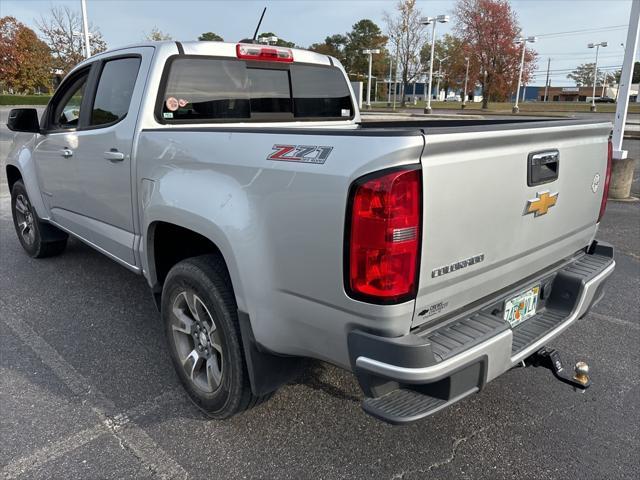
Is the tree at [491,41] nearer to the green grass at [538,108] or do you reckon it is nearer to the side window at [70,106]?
the green grass at [538,108]

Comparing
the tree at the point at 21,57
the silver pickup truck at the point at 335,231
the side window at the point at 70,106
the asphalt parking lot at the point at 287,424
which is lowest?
the asphalt parking lot at the point at 287,424

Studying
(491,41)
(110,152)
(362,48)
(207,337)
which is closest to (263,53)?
(110,152)

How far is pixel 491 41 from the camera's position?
45562 mm

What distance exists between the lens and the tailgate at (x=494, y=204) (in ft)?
6.48

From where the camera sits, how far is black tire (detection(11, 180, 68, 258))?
5.32m

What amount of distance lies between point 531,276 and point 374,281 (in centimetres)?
116

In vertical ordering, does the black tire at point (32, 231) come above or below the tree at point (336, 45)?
below

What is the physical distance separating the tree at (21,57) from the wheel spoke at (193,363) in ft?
180

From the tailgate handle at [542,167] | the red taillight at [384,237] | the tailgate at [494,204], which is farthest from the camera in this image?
the tailgate handle at [542,167]

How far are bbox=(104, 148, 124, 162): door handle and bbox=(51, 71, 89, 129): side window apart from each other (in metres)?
0.84

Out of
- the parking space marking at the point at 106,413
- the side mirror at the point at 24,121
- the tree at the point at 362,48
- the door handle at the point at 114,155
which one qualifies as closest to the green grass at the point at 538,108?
the tree at the point at 362,48

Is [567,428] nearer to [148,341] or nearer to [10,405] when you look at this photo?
[148,341]

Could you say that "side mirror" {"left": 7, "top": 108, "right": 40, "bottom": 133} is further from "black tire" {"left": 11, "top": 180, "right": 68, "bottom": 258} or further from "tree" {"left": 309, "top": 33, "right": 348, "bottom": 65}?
"tree" {"left": 309, "top": 33, "right": 348, "bottom": 65}

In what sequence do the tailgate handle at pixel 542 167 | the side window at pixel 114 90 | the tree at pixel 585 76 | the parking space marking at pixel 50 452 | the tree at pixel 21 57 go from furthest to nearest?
the tree at pixel 585 76 → the tree at pixel 21 57 → the side window at pixel 114 90 → the parking space marking at pixel 50 452 → the tailgate handle at pixel 542 167
